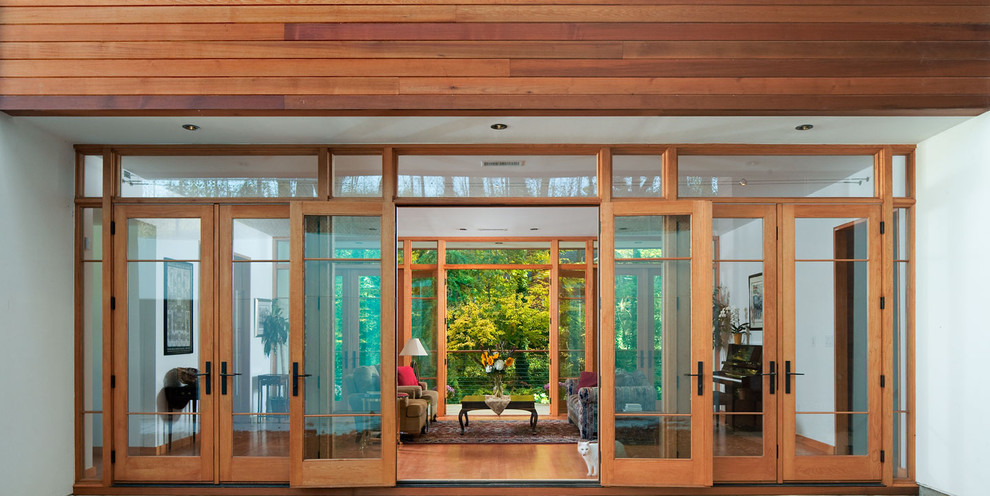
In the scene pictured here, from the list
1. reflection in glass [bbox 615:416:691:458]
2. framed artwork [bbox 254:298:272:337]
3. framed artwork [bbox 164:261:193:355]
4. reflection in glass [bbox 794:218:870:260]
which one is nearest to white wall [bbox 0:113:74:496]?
framed artwork [bbox 164:261:193:355]

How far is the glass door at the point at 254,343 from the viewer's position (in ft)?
18.7

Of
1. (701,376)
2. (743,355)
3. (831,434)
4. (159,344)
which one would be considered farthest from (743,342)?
(159,344)

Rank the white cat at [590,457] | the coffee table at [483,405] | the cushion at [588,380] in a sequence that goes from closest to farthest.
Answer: the white cat at [590,457], the coffee table at [483,405], the cushion at [588,380]

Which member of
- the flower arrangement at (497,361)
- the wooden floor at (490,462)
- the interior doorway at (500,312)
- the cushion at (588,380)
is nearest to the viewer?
the wooden floor at (490,462)

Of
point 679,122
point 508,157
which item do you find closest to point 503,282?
point 508,157

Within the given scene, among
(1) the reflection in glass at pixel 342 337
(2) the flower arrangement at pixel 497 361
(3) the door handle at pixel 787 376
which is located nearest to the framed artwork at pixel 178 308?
(1) the reflection in glass at pixel 342 337

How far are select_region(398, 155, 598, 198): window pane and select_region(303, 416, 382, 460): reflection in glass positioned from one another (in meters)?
1.72

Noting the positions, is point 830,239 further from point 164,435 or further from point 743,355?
point 164,435

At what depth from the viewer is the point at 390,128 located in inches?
208

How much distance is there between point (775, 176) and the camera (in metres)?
5.80

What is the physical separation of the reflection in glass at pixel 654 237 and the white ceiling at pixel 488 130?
0.59m

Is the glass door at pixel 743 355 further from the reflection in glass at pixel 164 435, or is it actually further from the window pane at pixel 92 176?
the window pane at pixel 92 176

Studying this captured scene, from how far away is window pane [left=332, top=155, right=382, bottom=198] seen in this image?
581 centimetres

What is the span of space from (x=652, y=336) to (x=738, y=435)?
972 millimetres
